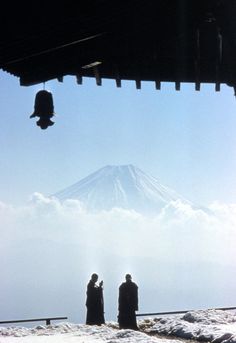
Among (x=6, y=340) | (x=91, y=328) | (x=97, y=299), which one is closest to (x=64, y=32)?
(x=6, y=340)

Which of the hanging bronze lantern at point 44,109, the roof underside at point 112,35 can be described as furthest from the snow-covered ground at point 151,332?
the roof underside at point 112,35

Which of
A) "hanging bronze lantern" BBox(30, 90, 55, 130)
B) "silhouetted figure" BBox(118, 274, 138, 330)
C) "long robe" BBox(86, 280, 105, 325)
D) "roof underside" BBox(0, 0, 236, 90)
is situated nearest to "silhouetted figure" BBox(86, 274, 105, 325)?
"long robe" BBox(86, 280, 105, 325)

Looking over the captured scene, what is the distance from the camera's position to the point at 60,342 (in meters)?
11.3

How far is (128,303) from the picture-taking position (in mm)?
14625

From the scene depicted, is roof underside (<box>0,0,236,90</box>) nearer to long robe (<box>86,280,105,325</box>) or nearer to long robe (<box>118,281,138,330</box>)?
long robe (<box>118,281,138,330</box>)

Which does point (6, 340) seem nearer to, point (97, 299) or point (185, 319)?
point (97, 299)

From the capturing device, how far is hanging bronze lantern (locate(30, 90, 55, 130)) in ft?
18.4

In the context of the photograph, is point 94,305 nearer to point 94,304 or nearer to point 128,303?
point 94,304

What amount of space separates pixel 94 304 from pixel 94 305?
0.11 ft

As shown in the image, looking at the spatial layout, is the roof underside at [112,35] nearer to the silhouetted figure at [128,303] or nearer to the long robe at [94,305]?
the silhouetted figure at [128,303]

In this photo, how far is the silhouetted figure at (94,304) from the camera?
14.8 m

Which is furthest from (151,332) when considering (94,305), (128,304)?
(94,305)

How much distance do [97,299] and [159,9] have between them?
12.4 m

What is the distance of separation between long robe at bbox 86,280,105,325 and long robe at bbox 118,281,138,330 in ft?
2.26
